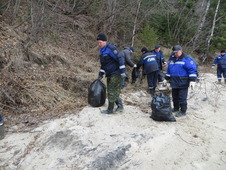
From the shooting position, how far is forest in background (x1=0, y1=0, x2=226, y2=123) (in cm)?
495

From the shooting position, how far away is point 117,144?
Answer: 3121 mm

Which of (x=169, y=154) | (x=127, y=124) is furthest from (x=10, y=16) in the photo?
(x=169, y=154)

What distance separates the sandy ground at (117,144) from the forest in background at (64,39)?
1120 millimetres

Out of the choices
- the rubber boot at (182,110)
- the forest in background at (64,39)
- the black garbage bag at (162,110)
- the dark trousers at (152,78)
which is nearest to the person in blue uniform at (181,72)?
the rubber boot at (182,110)

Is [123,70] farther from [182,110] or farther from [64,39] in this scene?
[64,39]

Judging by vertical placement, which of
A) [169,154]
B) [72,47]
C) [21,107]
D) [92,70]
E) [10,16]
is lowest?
[169,154]

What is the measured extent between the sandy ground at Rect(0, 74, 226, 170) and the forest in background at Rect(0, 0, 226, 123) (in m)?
1.12

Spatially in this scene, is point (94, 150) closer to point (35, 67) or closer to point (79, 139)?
point (79, 139)

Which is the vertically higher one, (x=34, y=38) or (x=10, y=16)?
(x=10, y=16)

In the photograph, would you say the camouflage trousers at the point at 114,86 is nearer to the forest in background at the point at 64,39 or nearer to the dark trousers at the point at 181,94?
the forest in background at the point at 64,39

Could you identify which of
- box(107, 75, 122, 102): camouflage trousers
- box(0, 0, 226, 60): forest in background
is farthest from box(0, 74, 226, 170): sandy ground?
box(0, 0, 226, 60): forest in background

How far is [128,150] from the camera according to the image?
119 inches

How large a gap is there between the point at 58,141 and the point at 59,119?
89cm

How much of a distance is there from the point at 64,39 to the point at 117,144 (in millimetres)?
6796
